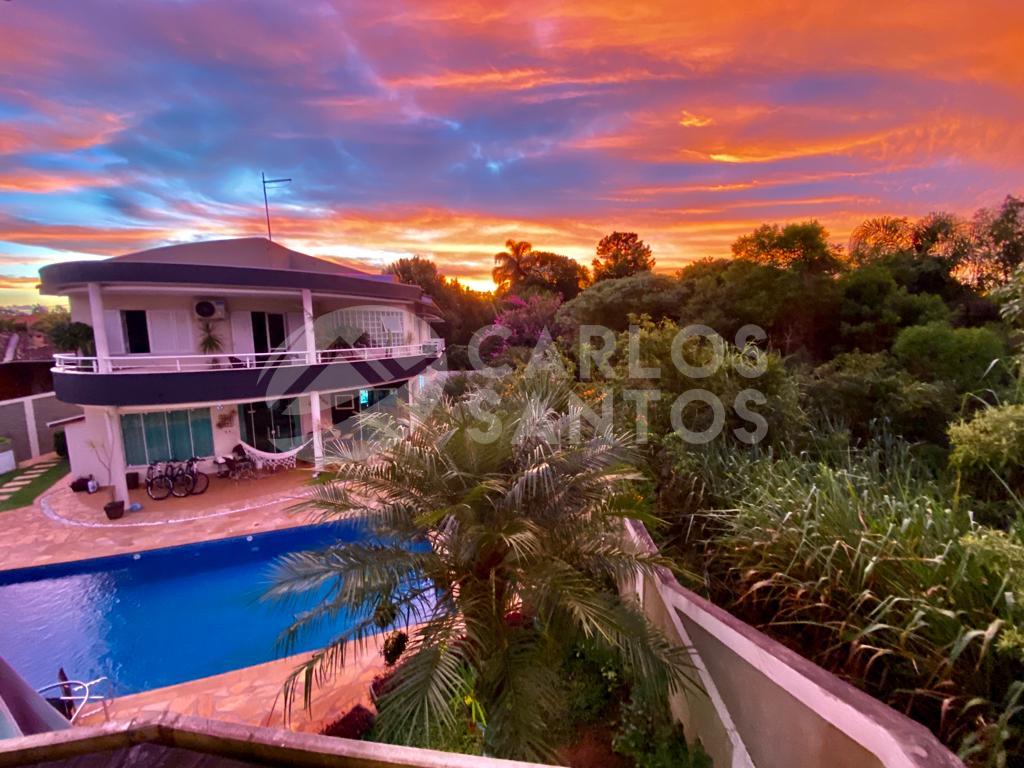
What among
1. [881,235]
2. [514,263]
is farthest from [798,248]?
[514,263]

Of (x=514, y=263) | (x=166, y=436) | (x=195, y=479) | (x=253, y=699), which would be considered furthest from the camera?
(x=514, y=263)

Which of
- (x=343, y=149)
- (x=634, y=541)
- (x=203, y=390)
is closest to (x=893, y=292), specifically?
(x=634, y=541)

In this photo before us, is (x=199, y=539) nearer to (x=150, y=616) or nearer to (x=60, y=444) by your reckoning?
(x=150, y=616)

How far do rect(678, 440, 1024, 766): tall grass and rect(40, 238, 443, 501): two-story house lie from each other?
1090 cm

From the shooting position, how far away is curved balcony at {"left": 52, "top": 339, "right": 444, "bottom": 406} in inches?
422

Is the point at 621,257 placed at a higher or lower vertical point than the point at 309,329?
higher

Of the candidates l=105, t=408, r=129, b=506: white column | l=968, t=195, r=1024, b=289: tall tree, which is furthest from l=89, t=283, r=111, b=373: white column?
l=968, t=195, r=1024, b=289: tall tree

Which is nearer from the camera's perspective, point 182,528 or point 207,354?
point 182,528

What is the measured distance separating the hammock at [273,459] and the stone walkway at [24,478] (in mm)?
5813

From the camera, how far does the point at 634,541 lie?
5043 mm

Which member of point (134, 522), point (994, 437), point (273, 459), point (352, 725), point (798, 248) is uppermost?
point (798, 248)

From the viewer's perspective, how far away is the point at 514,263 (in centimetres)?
3550

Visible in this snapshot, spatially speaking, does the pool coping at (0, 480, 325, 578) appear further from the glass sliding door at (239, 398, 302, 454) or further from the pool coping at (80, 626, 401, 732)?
the glass sliding door at (239, 398, 302, 454)

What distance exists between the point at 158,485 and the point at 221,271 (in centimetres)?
585
